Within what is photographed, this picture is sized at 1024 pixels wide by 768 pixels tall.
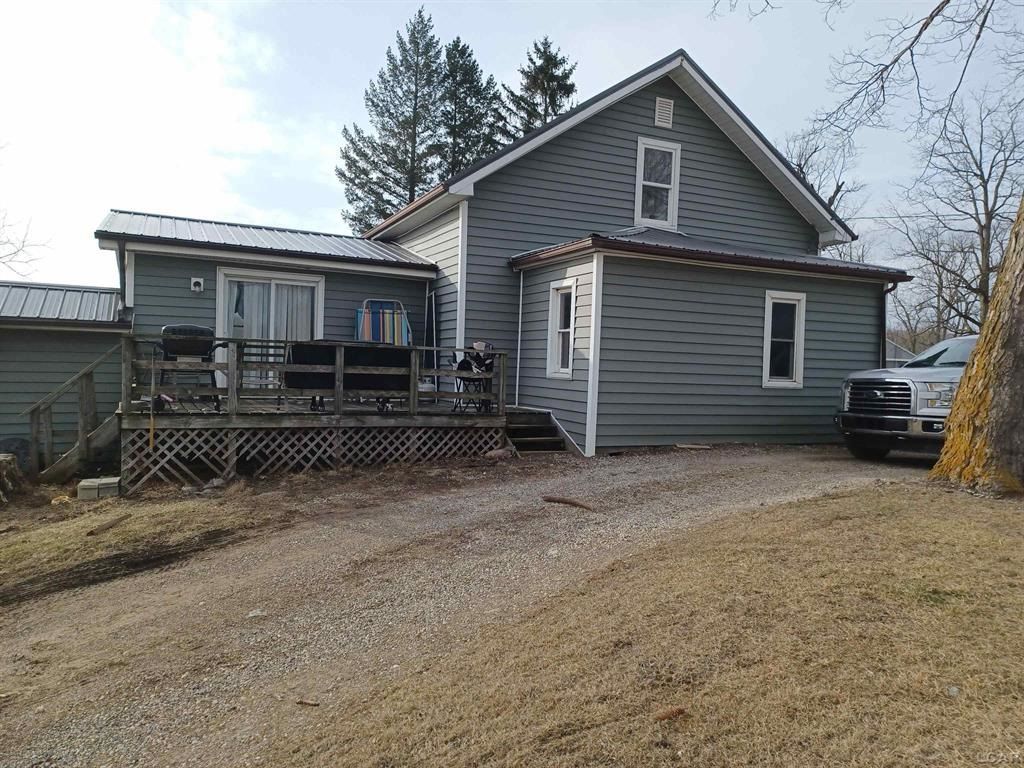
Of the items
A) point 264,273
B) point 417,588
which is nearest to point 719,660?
point 417,588

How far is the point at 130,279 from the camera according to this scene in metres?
10.3

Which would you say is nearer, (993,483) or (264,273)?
(993,483)

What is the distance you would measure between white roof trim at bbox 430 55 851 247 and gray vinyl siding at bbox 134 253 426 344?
2508 mm

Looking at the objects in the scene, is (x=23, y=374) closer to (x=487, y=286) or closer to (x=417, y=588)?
(x=487, y=286)

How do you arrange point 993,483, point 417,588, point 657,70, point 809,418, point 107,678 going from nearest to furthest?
point 107,678
point 417,588
point 993,483
point 809,418
point 657,70

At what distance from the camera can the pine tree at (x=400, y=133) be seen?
100ft

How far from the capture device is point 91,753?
2.89 m

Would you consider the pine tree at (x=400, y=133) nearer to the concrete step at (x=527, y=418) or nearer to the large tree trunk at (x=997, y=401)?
the concrete step at (x=527, y=418)

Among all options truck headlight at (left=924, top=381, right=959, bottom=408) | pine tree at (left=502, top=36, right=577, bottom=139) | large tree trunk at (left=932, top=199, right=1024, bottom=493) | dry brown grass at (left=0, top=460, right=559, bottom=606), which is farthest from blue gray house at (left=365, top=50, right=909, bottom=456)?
pine tree at (left=502, top=36, right=577, bottom=139)

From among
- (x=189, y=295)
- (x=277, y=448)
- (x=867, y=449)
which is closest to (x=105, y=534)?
(x=277, y=448)

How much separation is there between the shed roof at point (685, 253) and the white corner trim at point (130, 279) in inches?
231

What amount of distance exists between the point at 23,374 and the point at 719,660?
11.3 meters

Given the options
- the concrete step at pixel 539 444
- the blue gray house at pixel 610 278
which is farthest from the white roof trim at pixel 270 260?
the concrete step at pixel 539 444

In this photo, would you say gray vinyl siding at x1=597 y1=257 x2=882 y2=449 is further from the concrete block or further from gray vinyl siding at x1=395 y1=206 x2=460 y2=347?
the concrete block
